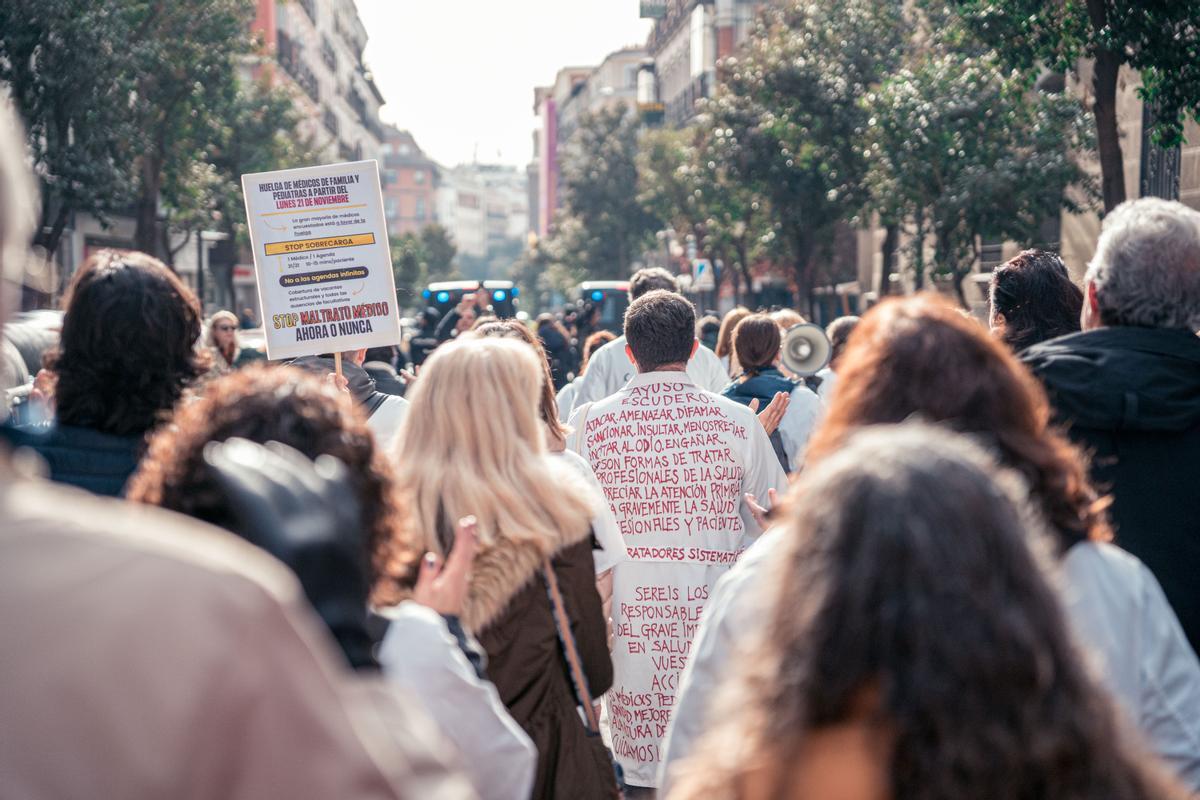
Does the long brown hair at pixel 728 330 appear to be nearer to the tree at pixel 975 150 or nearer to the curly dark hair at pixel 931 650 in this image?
the curly dark hair at pixel 931 650

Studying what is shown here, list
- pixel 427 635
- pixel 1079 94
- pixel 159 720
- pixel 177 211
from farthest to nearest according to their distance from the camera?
1. pixel 177 211
2. pixel 1079 94
3. pixel 427 635
4. pixel 159 720

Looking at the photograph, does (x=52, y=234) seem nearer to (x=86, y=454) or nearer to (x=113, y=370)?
(x=113, y=370)

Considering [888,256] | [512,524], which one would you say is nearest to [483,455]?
[512,524]

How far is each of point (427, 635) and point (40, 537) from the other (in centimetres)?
157

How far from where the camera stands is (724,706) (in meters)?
1.88

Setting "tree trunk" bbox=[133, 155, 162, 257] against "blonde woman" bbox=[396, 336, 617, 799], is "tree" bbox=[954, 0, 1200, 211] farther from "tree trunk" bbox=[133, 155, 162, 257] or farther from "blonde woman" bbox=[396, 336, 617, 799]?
"tree trunk" bbox=[133, 155, 162, 257]

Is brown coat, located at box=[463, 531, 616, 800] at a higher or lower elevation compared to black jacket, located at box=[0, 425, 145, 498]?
lower

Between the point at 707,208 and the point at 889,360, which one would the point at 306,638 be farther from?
the point at 707,208

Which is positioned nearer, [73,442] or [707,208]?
[73,442]

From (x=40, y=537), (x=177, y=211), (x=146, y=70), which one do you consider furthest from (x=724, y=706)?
(x=177, y=211)

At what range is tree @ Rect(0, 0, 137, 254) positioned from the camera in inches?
877

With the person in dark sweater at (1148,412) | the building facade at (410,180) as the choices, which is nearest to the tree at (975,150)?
the person in dark sweater at (1148,412)

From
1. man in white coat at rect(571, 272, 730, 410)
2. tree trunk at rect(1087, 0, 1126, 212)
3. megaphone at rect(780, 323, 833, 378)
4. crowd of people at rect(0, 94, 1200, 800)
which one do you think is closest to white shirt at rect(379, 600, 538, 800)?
crowd of people at rect(0, 94, 1200, 800)

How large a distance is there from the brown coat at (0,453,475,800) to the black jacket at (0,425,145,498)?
2243 mm
